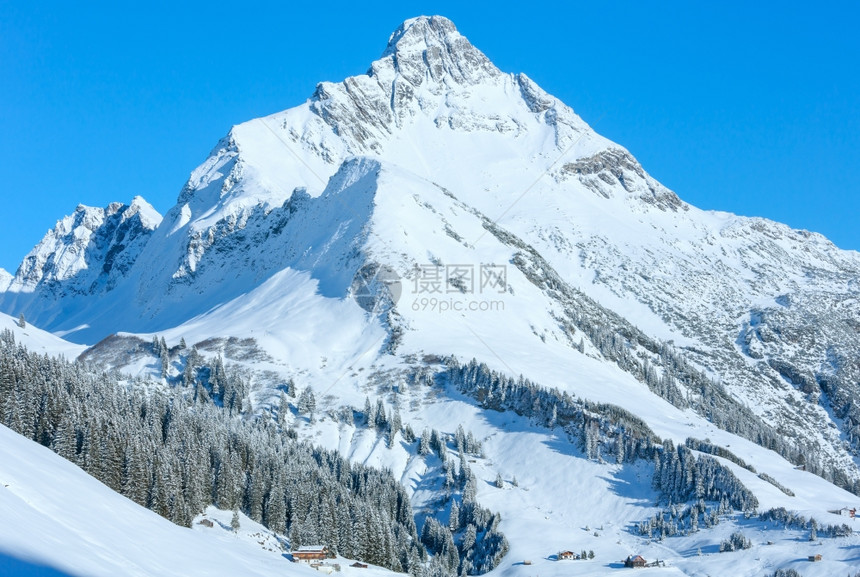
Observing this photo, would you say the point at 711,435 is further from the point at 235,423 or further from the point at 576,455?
the point at 235,423

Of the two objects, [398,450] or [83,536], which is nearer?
[83,536]

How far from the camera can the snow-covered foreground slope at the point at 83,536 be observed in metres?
39.1

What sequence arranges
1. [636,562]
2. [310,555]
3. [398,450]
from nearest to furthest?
[310,555]
[636,562]
[398,450]

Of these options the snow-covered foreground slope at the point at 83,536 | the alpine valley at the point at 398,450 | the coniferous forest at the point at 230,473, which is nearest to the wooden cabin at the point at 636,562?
the alpine valley at the point at 398,450

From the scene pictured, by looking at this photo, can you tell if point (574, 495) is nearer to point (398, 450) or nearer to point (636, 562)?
point (636, 562)

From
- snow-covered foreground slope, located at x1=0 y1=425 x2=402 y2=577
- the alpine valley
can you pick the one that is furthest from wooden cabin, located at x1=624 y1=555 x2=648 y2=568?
snow-covered foreground slope, located at x1=0 y1=425 x2=402 y2=577

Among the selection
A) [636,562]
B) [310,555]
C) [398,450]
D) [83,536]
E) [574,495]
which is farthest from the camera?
[398,450]

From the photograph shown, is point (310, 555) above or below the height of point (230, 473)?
below

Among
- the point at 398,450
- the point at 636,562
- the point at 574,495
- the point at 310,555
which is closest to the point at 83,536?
the point at 310,555

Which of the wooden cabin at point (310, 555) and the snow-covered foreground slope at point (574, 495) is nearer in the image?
the wooden cabin at point (310, 555)

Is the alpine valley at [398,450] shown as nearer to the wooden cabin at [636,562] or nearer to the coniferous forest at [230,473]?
the coniferous forest at [230,473]

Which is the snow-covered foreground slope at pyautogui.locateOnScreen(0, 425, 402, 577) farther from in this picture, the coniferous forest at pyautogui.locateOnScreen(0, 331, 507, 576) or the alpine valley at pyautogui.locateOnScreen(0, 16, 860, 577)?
the coniferous forest at pyautogui.locateOnScreen(0, 331, 507, 576)

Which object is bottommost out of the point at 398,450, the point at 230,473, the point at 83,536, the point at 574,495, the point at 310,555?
the point at 310,555

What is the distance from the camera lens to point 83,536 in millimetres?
46938
